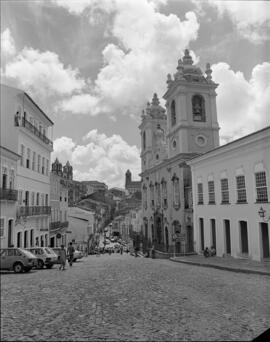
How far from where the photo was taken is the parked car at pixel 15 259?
1.32 m

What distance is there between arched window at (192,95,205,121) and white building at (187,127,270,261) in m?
1.00

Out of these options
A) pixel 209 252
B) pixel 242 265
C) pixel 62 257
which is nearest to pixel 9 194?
pixel 62 257

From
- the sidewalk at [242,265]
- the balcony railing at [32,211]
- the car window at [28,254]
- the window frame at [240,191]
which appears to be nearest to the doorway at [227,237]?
the sidewalk at [242,265]

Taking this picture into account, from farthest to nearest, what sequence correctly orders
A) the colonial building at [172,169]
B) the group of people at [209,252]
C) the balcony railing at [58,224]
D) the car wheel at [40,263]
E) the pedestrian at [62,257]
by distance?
1. the group of people at [209,252]
2. the colonial building at [172,169]
3. the pedestrian at [62,257]
4. the balcony railing at [58,224]
5. the car wheel at [40,263]

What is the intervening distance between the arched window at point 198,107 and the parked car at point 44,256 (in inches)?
205

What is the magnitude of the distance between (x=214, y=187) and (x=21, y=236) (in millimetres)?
8287

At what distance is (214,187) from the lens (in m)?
9.20

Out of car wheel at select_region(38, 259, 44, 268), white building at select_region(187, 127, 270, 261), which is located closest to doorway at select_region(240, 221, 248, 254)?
white building at select_region(187, 127, 270, 261)

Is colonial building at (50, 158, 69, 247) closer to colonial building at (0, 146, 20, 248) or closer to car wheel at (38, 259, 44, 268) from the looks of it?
car wheel at (38, 259, 44, 268)

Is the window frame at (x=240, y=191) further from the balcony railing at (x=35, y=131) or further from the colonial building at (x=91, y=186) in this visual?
the balcony railing at (x=35, y=131)

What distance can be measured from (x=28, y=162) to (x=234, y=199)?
7419 mm

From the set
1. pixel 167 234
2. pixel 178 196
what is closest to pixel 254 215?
pixel 178 196

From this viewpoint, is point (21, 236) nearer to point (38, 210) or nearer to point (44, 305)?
point (38, 210)

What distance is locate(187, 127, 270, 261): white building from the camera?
629cm
